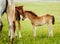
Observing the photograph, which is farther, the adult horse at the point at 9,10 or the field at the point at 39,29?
the field at the point at 39,29

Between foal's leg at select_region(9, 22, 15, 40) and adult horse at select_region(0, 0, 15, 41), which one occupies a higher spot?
adult horse at select_region(0, 0, 15, 41)

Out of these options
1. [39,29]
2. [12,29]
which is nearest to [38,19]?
[39,29]

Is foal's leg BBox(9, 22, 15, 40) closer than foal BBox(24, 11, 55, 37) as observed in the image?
Yes

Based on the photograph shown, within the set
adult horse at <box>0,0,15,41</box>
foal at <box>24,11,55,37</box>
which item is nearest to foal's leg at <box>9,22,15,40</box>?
adult horse at <box>0,0,15,41</box>

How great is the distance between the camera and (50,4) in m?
1.60

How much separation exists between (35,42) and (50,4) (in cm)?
33

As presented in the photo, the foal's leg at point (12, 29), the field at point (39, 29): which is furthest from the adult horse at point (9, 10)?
the field at point (39, 29)

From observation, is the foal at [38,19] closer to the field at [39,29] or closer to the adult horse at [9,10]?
the field at [39,29]

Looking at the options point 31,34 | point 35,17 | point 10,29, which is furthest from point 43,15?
point 10,29

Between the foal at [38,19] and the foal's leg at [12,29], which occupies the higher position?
the foal at [38,19]

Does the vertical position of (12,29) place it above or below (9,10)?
below

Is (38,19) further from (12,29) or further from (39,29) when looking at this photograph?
(12,29)

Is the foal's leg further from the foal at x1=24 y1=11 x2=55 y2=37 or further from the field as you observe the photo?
the foal at x1=24 y1=11 x2=55 y2=37

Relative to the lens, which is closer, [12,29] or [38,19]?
[12,29]
